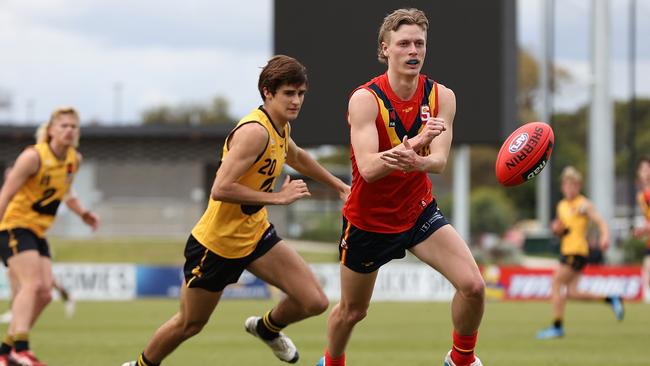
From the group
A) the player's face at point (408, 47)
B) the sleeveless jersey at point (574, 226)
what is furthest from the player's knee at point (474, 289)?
the sleeveless jersey at point (574, 226)

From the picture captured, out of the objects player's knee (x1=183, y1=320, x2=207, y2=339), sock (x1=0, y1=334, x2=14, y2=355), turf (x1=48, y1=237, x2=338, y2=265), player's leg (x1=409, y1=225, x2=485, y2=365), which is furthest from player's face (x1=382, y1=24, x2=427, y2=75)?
turf (x1=48, y1=237, x2=338, y2=265)

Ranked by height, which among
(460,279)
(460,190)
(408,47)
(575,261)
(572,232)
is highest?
(408,47)

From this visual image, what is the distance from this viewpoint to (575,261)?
1441cm

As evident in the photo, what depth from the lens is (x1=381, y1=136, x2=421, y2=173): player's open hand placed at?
6866mm

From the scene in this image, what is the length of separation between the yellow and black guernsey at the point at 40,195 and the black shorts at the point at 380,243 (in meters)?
3.54

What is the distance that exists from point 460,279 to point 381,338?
655cm

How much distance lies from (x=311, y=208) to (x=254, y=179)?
108 feet

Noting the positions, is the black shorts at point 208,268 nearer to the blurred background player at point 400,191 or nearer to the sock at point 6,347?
the blurred background player at point 400,191

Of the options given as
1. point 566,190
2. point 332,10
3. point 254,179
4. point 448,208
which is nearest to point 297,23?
point 332,10

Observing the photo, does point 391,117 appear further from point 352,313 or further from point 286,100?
point 352,313

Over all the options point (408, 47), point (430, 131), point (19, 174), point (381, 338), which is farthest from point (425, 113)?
point (381, 338)

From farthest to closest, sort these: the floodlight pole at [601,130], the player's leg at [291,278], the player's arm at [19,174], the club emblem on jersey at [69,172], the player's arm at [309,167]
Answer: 1. the floodlight pole at [601,130]
2. the club emblem on jersey at [69,172]
3. the player's arm at [19,174]
4. the player's arm at [309,167]
5. the player's leg at [291,278]

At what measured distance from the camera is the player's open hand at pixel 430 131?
682 centimetres

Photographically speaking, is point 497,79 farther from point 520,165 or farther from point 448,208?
point 448,208
